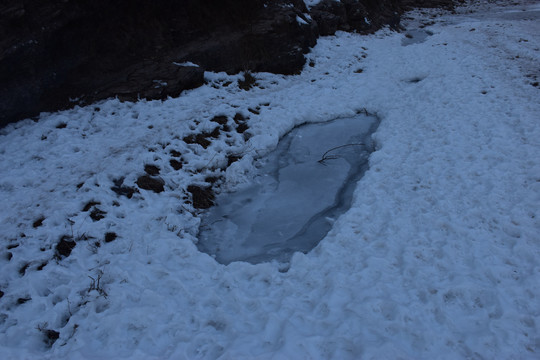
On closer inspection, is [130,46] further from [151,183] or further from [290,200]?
[290,200]

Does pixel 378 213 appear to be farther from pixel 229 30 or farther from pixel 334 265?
pixel 229 30

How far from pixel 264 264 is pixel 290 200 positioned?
2246 mm

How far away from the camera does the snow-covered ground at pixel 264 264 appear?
453 cm

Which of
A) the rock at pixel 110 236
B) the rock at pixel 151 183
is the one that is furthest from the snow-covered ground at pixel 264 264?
the rock at pixel 151 183

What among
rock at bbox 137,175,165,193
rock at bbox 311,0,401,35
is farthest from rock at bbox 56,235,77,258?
rock at bbox 311,0,401,35

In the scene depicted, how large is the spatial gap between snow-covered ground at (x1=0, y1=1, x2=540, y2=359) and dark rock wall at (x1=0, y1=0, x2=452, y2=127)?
2.67 feet

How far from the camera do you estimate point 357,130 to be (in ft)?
35.6

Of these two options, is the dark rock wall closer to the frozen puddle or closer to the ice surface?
the frozen puddle

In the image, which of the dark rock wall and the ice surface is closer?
the dark rock wall

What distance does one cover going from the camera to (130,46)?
11.6m

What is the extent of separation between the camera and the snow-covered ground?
453 centimetres

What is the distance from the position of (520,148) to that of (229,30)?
35.7 ft

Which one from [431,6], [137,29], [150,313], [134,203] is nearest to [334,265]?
[150,313]

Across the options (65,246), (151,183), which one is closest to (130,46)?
(151,183)
